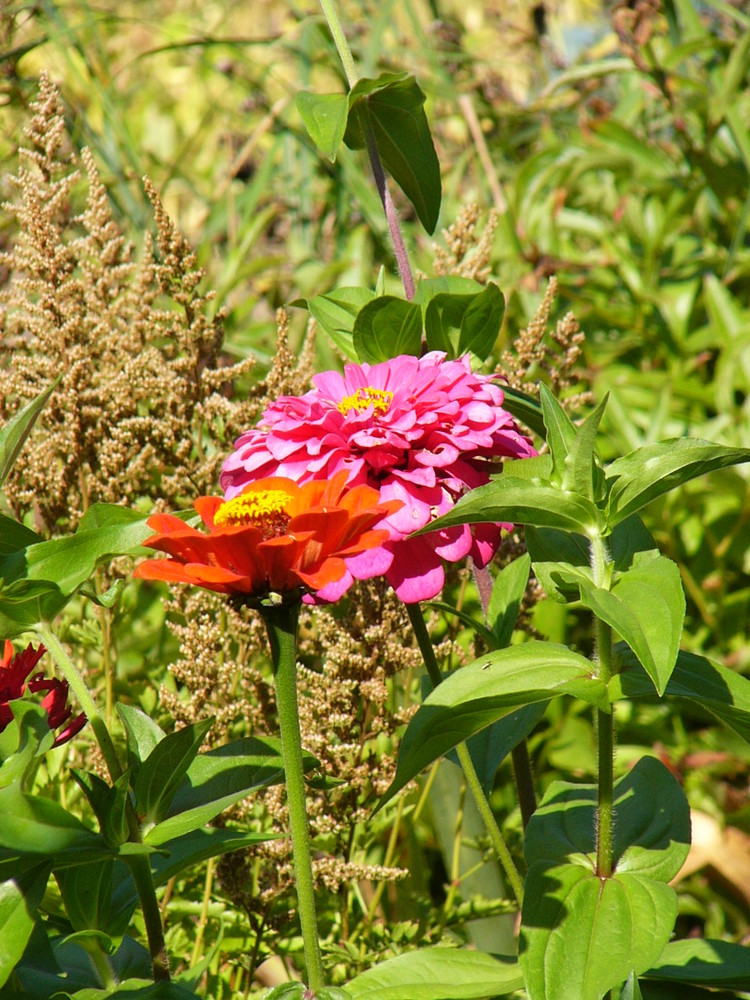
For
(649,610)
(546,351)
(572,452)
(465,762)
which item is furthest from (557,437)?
(546,351)

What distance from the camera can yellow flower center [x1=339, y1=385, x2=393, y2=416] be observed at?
2.23ft

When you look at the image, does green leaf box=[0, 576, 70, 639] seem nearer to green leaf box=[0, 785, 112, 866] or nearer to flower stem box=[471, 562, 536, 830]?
green leaf box=[0, 785, 112, 866]

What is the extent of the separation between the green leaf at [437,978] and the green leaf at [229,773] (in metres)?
0.16

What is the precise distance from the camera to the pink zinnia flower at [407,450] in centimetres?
64

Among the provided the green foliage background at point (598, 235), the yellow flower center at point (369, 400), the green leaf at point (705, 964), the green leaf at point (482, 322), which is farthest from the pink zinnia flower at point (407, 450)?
the green foliage background at point (598, 235)

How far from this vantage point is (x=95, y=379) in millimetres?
1048

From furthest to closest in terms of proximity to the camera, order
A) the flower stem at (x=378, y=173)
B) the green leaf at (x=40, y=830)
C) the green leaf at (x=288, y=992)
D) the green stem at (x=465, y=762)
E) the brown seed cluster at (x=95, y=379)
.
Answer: the brown seed cluster at (x=95, y=379), the flower stem at (x=378, y=173), the green stem at (x=465, y=762), the green leaf at (x=288, y=992), the green leaf at (x=40, y=830)

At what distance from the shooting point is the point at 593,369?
191 cm

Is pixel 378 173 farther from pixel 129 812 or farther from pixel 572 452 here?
pixel 129 812

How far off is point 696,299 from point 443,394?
1.56 metres

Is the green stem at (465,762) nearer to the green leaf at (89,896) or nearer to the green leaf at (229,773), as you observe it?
the green leaf at (229,773)

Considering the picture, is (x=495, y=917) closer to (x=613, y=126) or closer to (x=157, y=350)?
(x=157, y=350)

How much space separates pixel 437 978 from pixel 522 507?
364mm

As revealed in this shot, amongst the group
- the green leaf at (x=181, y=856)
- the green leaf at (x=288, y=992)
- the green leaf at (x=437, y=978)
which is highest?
the green leaf at (x=181, y=856)
